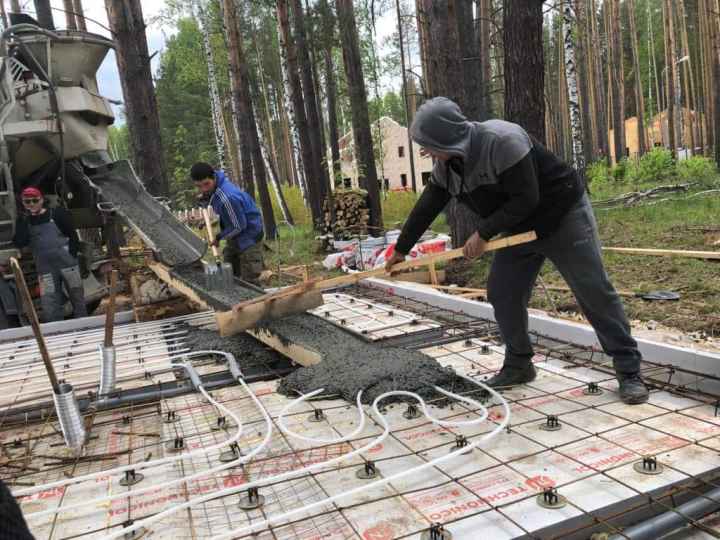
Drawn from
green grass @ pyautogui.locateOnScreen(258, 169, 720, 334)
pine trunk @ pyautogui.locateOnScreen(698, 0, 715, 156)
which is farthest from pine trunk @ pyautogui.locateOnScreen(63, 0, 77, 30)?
pine trunk @ pyautogui.locateOnScreen(698, 0, 715, 156)

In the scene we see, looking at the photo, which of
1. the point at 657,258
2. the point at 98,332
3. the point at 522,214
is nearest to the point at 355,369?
the point at 522,214

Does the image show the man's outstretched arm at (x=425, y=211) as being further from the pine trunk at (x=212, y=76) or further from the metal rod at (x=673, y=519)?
the pine trunk at (x=212, y=76)

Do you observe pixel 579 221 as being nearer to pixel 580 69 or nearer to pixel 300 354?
pixel 300 354

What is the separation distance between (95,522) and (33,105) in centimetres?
474

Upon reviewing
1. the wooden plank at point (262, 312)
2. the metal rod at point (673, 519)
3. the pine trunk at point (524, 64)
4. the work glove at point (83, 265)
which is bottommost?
the metal rod at point (673, 519)

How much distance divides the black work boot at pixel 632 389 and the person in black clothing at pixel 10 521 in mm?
2186

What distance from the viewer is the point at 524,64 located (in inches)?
225

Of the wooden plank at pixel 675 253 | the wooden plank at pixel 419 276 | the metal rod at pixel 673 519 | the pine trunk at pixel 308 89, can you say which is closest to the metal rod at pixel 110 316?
the metal rod at pixel 673 519

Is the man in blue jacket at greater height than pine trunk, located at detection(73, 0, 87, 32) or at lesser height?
lesser

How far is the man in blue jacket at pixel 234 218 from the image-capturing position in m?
5.18

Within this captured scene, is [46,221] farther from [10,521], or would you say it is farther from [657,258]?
[657,258]

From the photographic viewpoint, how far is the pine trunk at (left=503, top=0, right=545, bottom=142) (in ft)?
18.5

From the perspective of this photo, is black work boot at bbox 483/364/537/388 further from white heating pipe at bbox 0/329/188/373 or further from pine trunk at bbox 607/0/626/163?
pine trunk at bbox 607/0/626/163

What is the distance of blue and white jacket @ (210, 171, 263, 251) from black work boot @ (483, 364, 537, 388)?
3.29 metres
